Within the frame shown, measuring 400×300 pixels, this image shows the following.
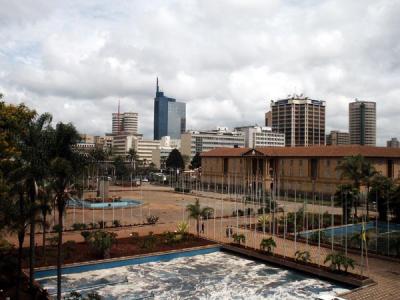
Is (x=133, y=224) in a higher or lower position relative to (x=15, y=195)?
lower

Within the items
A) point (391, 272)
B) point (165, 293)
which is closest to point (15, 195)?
point (165, 293)

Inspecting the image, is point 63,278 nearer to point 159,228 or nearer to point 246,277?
point 246,277

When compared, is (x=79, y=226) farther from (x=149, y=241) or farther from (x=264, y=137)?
(x=264, y=137)

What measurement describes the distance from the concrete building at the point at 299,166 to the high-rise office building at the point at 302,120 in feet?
320

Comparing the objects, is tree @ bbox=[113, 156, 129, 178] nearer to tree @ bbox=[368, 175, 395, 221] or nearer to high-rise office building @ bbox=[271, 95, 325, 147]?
tree @ bbox=[368, 175, 395, 221]

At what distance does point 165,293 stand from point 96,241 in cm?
767

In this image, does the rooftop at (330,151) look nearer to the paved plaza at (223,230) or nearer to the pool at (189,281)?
the paved plaza at (223,230)

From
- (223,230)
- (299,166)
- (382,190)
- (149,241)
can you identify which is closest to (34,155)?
(149,241)

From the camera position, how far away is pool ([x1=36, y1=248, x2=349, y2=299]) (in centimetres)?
2239

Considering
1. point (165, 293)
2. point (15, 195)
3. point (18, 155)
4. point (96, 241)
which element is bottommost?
point (165, 293)

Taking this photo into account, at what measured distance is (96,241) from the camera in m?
27.8

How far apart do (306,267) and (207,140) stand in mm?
152182

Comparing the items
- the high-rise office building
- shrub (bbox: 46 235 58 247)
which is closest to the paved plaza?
shrub (bbox: 46 235 58 247)

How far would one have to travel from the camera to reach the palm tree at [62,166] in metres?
18.3
